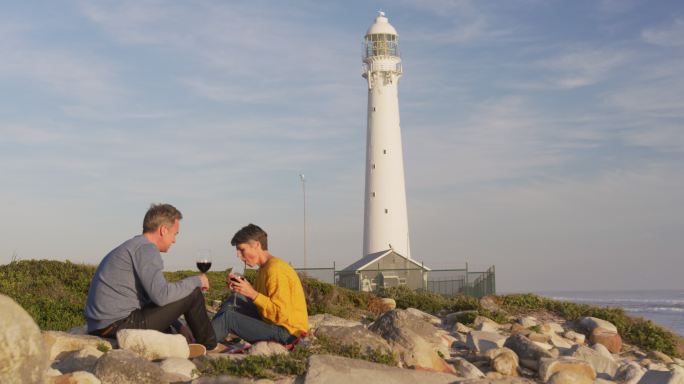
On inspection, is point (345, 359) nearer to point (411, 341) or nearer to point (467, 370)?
point (411, 341)

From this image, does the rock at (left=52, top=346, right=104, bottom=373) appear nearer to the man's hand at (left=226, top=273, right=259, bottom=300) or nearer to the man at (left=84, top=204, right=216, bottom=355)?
the man at (left=84, top=204, right=216, bottom=355)

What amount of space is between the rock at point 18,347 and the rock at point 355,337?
3.61 metres

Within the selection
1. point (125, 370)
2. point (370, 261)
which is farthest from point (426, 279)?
point (125, 370)

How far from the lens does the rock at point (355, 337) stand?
29.1ft

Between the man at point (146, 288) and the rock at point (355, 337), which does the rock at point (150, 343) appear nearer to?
the man at point (146, 288)

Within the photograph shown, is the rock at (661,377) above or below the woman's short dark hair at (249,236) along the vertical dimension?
below

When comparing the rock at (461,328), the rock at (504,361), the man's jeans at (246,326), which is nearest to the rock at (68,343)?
the man's jeans at (246,326)

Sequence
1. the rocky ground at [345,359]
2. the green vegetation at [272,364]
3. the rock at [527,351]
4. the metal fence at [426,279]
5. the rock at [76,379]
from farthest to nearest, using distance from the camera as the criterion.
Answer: the metal fence at [426,279]
the rock at [527,351]
the green vegetation at [272,364]
the rock at [76,379]
the rocky ground at [345,359]

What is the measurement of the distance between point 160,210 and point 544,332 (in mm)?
8672

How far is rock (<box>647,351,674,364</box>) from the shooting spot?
14245mm

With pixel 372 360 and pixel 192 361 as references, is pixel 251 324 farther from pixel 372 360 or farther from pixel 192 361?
pixel 372 360

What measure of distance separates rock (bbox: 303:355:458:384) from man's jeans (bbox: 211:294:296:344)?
860 mm

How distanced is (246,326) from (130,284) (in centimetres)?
139

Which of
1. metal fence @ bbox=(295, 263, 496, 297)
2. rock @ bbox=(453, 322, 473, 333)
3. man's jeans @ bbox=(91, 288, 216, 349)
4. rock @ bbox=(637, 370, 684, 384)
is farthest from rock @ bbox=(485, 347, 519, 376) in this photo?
metal fence @ bbox=(295, 263, 496, 297)
